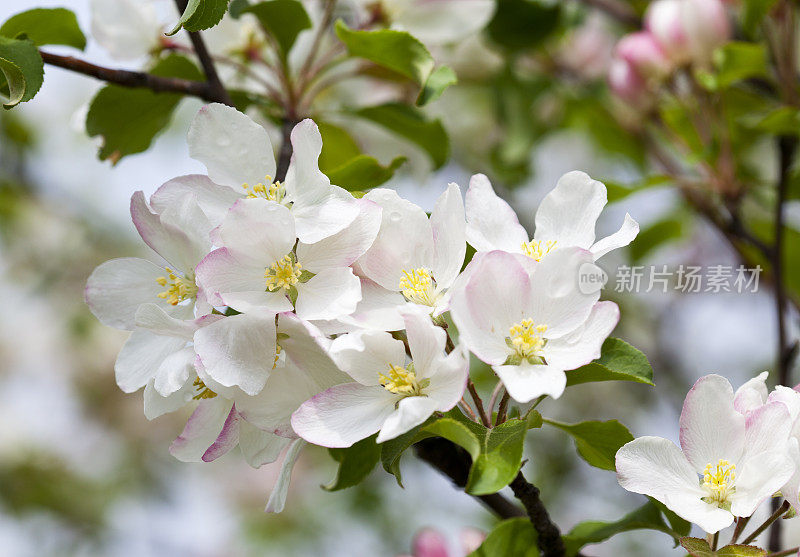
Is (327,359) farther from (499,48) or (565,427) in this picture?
(499,48)

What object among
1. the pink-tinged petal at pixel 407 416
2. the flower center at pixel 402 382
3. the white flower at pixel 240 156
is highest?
the white flower at pixel 240 156

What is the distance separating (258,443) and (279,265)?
0.16 m

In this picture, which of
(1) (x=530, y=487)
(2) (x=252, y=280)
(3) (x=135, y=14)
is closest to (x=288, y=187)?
(2) (x=252, y=280)

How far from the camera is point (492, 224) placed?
72 centimetres

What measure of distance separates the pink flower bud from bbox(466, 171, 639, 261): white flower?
90cm

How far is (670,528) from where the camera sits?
0.81 metres

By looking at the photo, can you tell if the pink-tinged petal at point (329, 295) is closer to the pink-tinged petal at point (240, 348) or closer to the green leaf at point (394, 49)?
the pink-tinged petal at point (240, 348)

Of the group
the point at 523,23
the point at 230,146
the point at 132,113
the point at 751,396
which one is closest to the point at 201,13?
the point at 230,146

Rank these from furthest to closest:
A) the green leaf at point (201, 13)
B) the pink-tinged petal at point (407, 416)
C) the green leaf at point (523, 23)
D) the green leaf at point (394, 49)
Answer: the green leaf at point (523, 23) < the green leaf at point (394, 49) < the green leaf at point (201, 13) < the pink-tinged petal at point (407, 416)

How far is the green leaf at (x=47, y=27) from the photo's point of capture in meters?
0.87

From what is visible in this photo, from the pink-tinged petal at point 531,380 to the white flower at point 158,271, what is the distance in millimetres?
253

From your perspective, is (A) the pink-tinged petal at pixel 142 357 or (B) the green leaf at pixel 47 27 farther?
(B) the green leaf at pixel 47 27

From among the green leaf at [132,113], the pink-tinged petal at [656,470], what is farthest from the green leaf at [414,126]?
the pink-tinged petal at [656,470]

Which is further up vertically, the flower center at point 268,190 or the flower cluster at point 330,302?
the flower center at point 268,190
